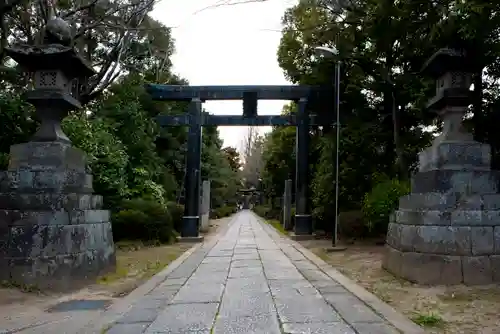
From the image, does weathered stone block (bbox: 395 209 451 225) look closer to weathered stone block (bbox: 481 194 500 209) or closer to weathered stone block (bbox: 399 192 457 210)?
weathered stone block (bbox: 399 192 457 210)

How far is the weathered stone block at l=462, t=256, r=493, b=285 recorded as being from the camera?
5.85m

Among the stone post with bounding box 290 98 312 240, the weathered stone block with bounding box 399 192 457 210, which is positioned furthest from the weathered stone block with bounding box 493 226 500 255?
the stone post with bounding box 290 98 312 240

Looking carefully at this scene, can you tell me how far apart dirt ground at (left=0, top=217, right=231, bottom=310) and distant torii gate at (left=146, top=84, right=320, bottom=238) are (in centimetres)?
429

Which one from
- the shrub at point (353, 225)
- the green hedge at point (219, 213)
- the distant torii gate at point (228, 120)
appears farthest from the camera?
the green hedge at point (219, 213)

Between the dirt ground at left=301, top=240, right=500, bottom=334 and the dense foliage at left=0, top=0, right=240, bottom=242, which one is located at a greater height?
the dense foliage at left=0, top=0, right=240, bottom=242

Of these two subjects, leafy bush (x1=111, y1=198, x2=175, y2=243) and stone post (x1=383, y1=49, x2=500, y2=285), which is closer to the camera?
stone post (x1=383, y1=49, x2=500, y2=285)

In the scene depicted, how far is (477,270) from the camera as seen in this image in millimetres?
5891

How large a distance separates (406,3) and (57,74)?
577 centimetres

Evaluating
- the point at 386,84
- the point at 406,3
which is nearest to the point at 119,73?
the point at 386,84

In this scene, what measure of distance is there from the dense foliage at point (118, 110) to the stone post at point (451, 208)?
19.8 ft

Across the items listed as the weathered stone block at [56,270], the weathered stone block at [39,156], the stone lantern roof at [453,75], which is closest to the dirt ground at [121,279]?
the weathered stone block at [56,270]

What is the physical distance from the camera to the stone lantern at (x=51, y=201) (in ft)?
19.6

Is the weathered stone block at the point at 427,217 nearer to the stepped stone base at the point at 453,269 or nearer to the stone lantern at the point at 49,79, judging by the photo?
the stepped stone base at the point at 453,269

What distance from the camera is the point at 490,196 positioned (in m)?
6.22
